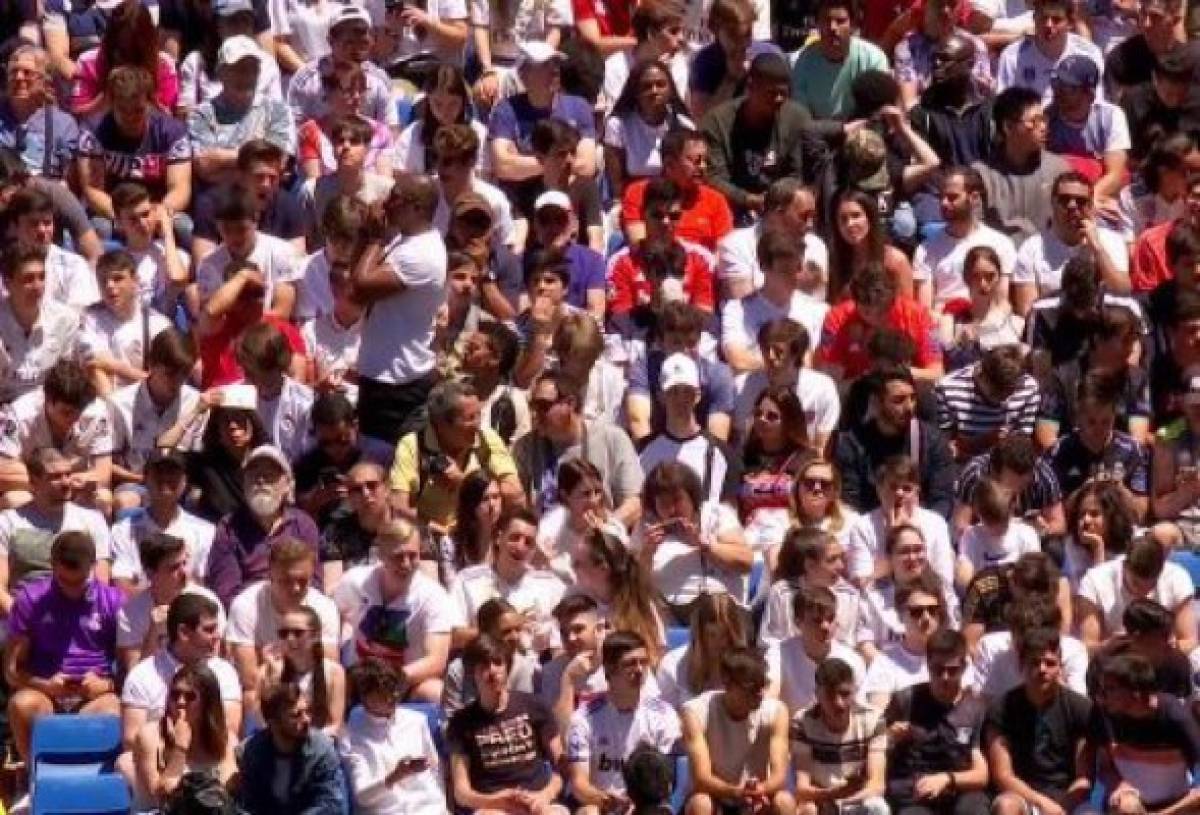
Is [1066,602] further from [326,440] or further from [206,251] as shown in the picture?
[206,251]

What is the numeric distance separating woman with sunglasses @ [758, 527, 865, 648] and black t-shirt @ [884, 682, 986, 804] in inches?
19.5

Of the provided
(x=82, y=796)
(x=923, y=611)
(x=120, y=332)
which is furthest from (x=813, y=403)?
(x=82, y=796)

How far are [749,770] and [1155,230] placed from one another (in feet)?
14.0

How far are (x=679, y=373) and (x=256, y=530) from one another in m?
1.92

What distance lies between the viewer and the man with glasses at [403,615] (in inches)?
648

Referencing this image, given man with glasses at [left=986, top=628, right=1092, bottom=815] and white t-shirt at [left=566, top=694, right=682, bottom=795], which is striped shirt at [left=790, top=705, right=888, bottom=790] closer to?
man with glasses at [left=986, top=628, right=1092, bottom=815]

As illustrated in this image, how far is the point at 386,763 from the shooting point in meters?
15.9

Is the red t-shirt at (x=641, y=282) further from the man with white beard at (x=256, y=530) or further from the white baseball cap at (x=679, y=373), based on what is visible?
the man with white beard at (x=256, y=530)

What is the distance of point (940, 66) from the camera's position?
66.4ft

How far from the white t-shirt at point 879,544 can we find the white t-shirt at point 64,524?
2932 millimetres

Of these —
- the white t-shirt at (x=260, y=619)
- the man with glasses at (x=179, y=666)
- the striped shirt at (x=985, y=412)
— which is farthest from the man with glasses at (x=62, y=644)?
the striped shirt at (x=985, y=412)

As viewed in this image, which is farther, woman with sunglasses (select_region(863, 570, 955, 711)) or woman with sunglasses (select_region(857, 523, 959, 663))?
woman with sunglasses (select_region(857, 523, 959, 663))

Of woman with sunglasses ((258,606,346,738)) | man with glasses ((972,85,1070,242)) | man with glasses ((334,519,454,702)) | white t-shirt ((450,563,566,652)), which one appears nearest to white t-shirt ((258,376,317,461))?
man with glasses ((334,519,454,702))

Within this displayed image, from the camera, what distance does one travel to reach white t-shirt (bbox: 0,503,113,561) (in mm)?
16703
